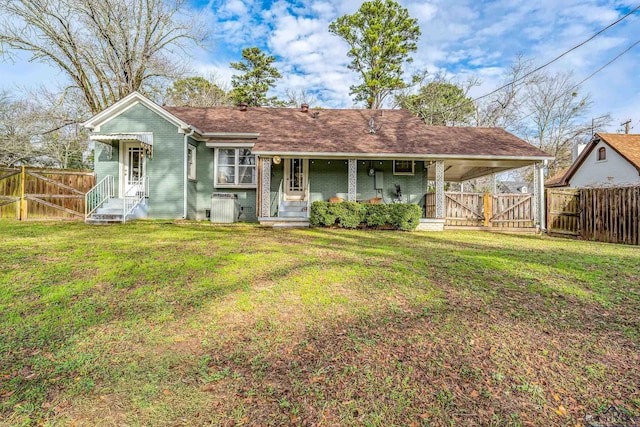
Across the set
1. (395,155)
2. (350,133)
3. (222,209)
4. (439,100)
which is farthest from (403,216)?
(439,100)

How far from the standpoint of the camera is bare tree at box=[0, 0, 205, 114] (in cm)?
1583

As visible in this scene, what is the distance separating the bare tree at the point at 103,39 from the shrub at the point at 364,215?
16.7 meters

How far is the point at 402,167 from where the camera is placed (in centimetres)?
1281

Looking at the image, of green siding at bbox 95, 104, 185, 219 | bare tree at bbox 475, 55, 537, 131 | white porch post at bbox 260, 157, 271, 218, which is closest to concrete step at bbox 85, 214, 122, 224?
green siding at bbox 95, 104, 185, 219

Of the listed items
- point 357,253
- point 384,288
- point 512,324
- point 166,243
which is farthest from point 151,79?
point 512,324

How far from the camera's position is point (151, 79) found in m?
20.3

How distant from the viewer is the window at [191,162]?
12.2 metres

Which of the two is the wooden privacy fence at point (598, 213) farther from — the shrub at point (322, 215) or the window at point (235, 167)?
the window at point (235, 167)

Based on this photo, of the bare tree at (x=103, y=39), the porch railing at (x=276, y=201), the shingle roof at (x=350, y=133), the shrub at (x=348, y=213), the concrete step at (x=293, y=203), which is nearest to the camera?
the shrub at (x=348, y=213)

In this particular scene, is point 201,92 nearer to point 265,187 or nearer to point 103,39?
point 103,39

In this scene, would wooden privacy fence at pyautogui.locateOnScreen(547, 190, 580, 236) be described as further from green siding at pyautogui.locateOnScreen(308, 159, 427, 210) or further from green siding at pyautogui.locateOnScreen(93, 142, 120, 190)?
green siding at pyautogui.locateOnScreen(93, 142, 120, 190)

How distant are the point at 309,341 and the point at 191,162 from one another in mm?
11500

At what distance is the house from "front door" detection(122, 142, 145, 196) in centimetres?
4

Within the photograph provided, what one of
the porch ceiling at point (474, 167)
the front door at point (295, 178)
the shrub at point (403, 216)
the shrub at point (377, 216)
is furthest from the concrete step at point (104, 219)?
the porch ceiling at point (474, 167)
